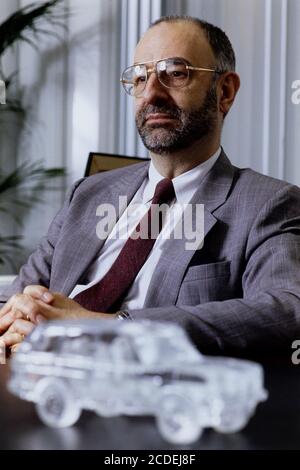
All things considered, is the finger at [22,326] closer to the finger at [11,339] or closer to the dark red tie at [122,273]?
the finger at [11,339]

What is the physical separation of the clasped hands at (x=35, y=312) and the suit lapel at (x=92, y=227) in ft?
0.98

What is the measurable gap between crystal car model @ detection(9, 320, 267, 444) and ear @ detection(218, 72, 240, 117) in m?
1.09

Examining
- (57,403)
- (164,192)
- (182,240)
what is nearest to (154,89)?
(164,192)

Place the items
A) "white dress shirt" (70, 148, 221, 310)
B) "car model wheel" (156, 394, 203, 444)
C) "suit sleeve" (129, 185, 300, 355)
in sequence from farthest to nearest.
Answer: "white dress shirt" (70, 148, 221, 310) < "suit sleeve" (129, 185, 300, 355) < "car model wheel" (156, 394, 203, 444)

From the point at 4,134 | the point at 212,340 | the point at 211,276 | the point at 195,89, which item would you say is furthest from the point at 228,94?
the point at 4,134

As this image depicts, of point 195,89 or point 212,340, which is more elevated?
point 195,89

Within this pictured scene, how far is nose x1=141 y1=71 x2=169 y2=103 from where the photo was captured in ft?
4.34

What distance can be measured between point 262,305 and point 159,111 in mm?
545

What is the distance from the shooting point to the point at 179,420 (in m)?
0.45

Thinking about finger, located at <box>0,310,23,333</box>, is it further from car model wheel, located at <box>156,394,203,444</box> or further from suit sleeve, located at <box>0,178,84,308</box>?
car model wheel, located at <box>156,394,203,444</box>

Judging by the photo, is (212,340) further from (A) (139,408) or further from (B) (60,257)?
(B) (60,257)

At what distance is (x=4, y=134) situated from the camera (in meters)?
2.93

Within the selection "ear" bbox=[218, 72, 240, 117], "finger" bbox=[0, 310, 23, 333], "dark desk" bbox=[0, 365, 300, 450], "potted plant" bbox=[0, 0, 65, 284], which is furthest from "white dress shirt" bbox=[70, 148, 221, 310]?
"potted plant" bbox=[0, 0, 65, 284]
